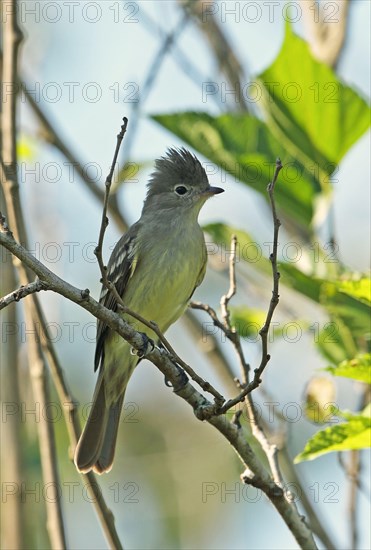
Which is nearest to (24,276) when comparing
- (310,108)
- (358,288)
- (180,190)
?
(358,288)

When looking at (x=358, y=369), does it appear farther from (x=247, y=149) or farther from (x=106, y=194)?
(x=247, y=149)

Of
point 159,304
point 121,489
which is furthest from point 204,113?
point 121,489

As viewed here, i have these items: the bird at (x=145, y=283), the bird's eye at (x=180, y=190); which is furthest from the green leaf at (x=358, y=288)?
the bird's eye at (x=180, y=190)

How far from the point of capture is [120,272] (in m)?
5.51

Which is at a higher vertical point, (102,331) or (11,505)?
(102,331)

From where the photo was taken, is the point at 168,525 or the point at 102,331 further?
the point at 168,525

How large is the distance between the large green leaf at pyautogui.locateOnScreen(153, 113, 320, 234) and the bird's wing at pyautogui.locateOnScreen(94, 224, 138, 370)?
3.69 feet

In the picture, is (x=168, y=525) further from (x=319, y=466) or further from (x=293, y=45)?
(x=293, y=45)

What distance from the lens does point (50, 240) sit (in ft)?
20.3

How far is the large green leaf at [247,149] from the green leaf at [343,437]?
1.33 meters

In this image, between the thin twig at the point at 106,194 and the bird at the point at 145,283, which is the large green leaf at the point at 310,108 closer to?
the bird at the point at 145,283

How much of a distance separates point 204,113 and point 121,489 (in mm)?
3903

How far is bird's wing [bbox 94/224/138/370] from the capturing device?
17.7 feet

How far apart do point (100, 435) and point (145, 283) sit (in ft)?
3.10
